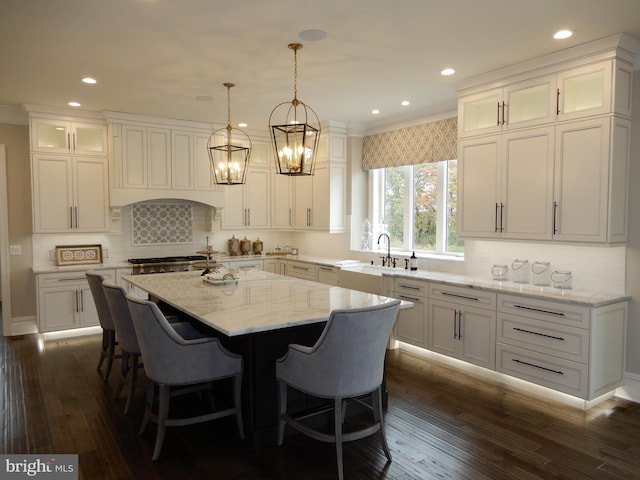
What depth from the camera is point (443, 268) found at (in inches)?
206

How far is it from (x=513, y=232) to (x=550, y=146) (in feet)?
2.58

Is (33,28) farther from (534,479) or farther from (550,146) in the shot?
(534,479)

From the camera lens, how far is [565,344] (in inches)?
141

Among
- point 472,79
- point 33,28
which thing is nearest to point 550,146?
point 472,79

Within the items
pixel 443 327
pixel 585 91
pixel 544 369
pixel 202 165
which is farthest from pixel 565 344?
pixel 202 165

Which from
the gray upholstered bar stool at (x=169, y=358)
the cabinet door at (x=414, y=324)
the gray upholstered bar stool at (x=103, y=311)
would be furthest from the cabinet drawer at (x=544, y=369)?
the gray upholstered bar stool at (x=103, y=311)

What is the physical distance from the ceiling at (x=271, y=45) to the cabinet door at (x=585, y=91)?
245 millimetres

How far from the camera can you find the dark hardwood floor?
107 inches

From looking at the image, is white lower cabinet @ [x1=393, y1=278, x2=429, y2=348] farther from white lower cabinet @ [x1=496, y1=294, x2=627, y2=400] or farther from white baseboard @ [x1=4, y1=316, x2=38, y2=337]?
white baseboard @ [x1=4, y1=316, x2=38, y2=337]

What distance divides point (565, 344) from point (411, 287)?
1.64 m

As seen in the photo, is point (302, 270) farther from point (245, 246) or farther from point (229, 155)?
point (229, 155)

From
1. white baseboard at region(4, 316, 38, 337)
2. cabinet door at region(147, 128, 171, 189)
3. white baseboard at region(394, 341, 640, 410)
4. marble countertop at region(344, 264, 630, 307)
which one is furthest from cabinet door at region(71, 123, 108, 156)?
white baseboard at region(394, 341, 640, 410)

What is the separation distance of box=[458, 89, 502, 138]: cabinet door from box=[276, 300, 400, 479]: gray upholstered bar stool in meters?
2.47

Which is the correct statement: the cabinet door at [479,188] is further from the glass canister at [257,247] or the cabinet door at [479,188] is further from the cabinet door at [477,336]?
the glass canister at [257,247]
